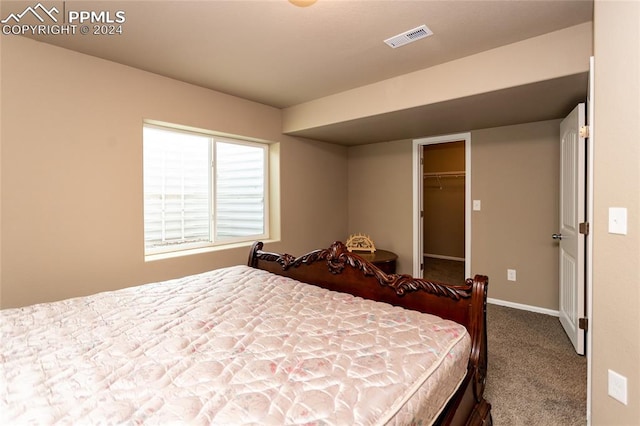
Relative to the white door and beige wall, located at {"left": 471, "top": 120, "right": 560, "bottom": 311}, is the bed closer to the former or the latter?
the white door

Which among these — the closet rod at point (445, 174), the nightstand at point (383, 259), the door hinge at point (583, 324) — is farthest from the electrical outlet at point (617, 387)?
the closet rod at point (445, 174)

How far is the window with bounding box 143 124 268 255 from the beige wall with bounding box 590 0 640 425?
3218mm

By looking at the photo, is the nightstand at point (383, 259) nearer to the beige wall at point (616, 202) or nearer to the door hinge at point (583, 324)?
the door hinge at point (583, 324)

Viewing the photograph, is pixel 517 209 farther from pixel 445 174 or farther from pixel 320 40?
pixel 320 40

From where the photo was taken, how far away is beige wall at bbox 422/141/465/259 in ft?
20.4

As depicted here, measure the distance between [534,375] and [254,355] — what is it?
6.94 ft

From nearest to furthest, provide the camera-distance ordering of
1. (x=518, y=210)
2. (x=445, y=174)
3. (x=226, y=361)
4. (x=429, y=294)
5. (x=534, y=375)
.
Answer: (x=226, y=361), (x=429, y=294), (x=534, y=375), (x=518, y=210), (x=445, y=174)

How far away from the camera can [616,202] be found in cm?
154

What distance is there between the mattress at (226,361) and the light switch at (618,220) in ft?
2.91

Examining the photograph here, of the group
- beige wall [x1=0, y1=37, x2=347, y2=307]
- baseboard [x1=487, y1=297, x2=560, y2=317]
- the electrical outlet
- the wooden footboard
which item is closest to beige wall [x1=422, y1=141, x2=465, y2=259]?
baseboard [x1=487, y1=297, x2=560, y2=317]

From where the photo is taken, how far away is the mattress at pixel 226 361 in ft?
2.98

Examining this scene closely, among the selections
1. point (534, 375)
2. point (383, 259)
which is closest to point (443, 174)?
point (383, 259)

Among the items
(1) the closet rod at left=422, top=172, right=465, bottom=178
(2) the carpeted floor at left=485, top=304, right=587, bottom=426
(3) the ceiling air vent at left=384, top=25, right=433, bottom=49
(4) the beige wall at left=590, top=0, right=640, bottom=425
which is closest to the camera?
(4) the beige wall at left=590, top=0, right=640, bottom=425

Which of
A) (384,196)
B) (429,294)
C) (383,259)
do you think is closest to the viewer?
(429,294)
